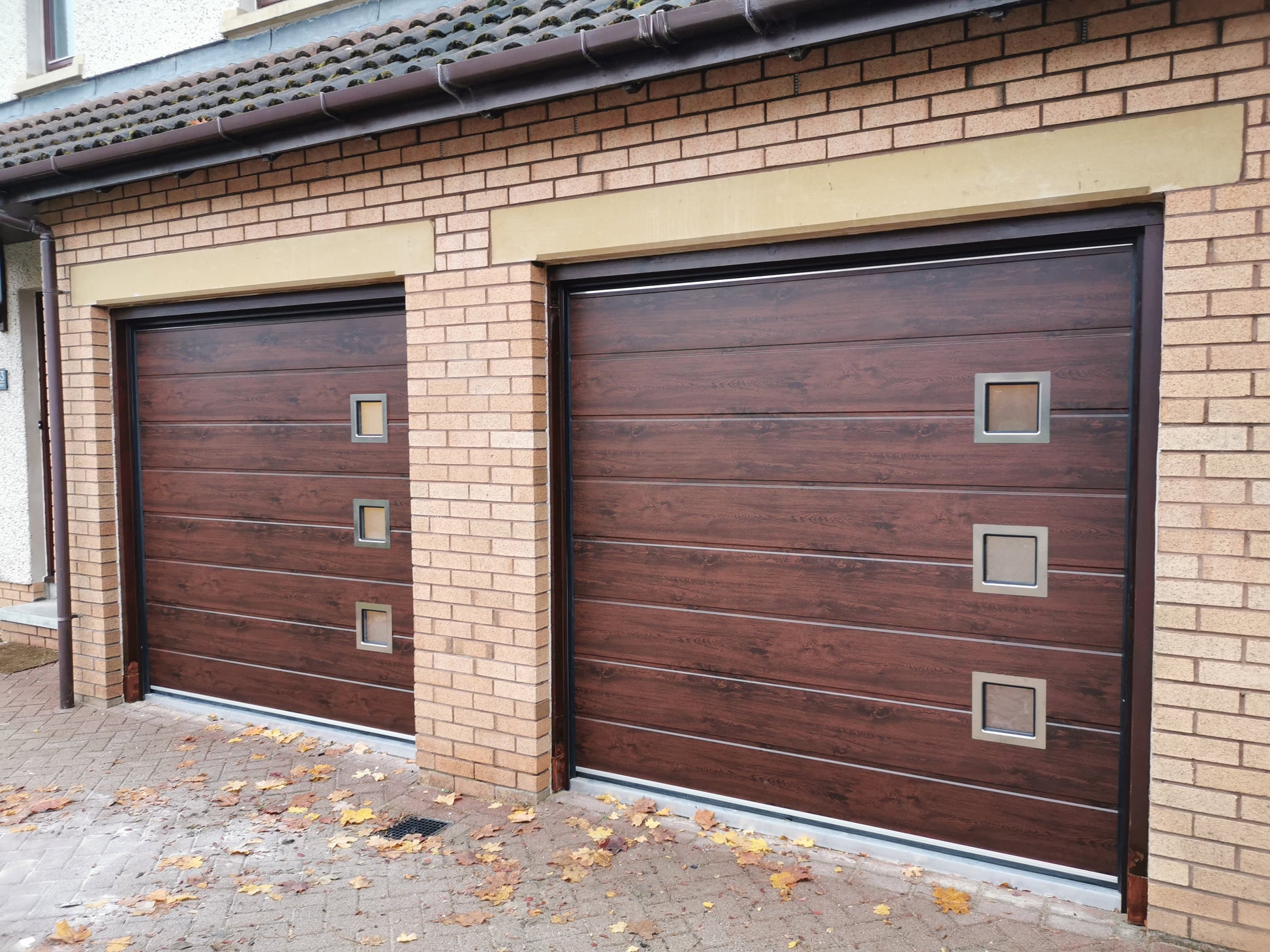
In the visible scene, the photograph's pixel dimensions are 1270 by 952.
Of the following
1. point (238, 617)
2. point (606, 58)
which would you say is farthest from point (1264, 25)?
point (238, 617)

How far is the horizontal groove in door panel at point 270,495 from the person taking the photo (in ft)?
16.3

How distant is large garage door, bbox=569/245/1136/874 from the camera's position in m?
3.33

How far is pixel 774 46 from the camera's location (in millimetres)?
3303

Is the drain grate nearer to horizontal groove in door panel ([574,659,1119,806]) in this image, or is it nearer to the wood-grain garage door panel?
horizontal groove in door panel ([574,659,1119,806])

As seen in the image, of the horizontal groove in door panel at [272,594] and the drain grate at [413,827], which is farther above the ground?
the horizontal groove in door panel at [272,594]

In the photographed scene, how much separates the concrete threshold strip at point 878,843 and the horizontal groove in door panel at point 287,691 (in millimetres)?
1235

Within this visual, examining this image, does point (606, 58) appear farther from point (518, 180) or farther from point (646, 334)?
point (646, 334)

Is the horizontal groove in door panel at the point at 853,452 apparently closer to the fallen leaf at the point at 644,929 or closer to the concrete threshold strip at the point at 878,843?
the concrete threshold strip at the point at 878,843

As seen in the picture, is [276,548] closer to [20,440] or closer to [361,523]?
[361,523]

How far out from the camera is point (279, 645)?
544 centimetres

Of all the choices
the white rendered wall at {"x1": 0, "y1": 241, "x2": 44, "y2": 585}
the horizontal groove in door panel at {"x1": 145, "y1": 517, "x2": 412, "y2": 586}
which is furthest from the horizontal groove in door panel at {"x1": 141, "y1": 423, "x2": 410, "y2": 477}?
the white rendered wall at {"x1": 0, "y1": 241, "x2": 44, "y2": 585}

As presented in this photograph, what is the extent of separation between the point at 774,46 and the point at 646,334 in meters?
1.30

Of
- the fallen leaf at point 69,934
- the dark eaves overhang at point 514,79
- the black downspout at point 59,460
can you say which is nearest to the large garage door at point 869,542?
the dark eaves overhang at point 514,79

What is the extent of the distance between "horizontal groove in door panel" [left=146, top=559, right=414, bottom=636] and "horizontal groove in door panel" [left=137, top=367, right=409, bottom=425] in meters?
0.92
